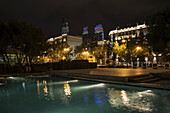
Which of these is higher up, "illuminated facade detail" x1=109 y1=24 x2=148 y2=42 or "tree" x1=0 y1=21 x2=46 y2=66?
"illuminated facade detail" x1=109 y1=24 x2=148 y2=42

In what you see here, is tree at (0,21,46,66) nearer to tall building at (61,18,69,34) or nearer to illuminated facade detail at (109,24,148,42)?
illuminated facade detail at (109,24,148,42)

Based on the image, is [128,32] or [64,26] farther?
[64,26]

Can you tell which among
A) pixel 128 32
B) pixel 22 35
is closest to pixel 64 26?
pixel 128 32

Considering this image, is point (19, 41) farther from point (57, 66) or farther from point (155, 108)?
point (155, 108)

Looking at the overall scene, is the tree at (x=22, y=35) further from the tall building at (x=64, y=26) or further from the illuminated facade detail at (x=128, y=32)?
the tall building at (x=64, y=26)

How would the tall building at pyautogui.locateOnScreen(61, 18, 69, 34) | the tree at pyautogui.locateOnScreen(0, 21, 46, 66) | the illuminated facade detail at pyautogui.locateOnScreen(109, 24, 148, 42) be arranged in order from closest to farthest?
the tree at pyautogui.locateOnScreen(0, 21, 46, 66) → the illuminated facade detail at pyautogui.locateOnScreen(109, 24, 148, 42) → the tall building at pyautogui.locateOnScreen(61, 18, 69, 34)

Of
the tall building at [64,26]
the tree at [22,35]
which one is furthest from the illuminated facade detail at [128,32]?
the tall building at [64,26]

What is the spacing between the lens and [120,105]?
244 inches

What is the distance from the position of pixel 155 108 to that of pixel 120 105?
53.9 inches

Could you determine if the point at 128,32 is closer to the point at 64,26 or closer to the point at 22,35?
the point at 22,35

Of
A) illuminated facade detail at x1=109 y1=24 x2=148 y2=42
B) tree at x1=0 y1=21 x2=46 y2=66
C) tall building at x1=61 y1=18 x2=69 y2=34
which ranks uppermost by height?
tall building at x1=61 y1=18 x2=69 y2=34

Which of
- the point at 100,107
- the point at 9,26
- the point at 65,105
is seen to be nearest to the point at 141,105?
the point at 100,107

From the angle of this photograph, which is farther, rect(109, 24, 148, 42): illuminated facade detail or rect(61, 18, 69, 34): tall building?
rect(61, 18, 69, 34): tall building

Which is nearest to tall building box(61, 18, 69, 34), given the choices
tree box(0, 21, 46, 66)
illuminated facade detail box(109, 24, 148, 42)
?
illuminated facade detail box(109, 24, 148, 42)
